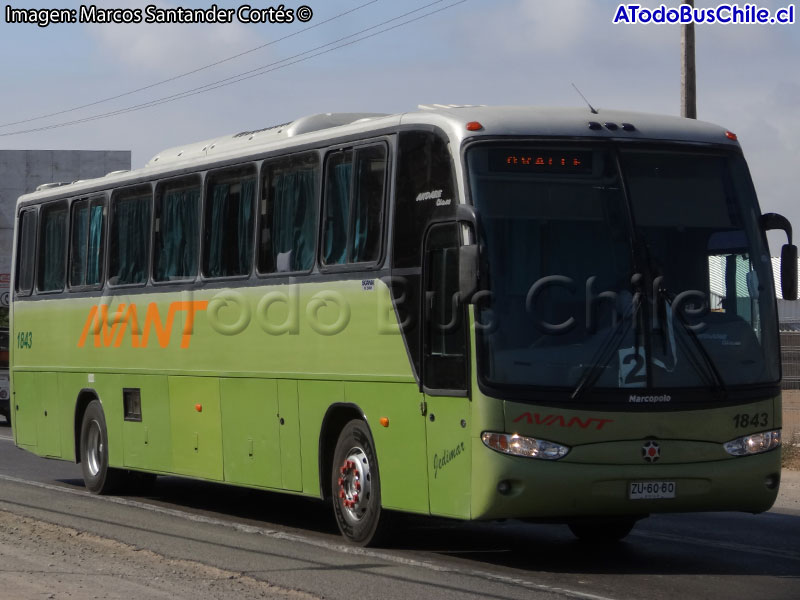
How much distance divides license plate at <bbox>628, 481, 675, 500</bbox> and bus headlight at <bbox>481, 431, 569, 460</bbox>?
569 mm

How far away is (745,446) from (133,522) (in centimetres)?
600

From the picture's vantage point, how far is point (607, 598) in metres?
9.69

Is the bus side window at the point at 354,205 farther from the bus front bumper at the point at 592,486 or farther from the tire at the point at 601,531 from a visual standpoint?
the tire at the point at 601,531

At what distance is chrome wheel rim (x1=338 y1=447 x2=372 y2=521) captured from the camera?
12312mm

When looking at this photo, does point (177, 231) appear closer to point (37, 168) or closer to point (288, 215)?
point (288, 215)

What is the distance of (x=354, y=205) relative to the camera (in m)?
12.6

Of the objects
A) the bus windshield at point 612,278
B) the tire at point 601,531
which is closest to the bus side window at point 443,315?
the bus windshield at point 612,278

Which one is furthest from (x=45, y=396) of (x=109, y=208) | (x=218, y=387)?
(x=218, y=387)

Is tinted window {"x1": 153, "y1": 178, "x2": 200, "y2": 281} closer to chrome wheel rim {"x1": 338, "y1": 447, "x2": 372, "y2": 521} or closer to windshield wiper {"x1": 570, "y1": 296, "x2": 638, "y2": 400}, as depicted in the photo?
chrome wheel rim {"x1": 338, "y1": 447, "x2": 372, "y2": 521}

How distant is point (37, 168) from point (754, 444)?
63.1 metres

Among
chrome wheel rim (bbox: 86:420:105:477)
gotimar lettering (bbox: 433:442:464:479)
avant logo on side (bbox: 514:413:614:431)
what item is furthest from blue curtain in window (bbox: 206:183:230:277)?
avant logo on side (bbox: 514:413:614:431)

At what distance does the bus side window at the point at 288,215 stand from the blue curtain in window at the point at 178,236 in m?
1.50

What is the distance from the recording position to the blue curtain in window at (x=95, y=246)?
17.3 meters

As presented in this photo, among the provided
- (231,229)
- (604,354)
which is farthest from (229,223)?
(604,354)
